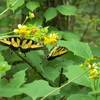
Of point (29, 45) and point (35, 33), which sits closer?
point (35, 33)

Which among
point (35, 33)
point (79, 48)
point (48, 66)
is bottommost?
point (48, 66)

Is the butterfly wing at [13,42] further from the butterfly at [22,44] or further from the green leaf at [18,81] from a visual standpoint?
the green leaf at [18,81]

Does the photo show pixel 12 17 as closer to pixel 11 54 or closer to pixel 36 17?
pixel 36 17

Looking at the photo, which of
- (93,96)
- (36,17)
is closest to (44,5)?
(36,17)

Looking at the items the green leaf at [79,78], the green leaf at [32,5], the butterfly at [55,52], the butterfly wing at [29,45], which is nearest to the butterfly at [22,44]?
the butterfly wing at [29,45]

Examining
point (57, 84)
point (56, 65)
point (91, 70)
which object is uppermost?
point (91, 70)

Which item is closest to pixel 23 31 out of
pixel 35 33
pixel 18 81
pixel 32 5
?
pixel 35 33

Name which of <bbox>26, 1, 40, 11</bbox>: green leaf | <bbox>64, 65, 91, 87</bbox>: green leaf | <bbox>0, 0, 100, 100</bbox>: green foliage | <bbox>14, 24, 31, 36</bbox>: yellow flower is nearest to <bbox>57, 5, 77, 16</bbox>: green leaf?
<bbox>0, 0, 100, 100</bbox>: green foliage

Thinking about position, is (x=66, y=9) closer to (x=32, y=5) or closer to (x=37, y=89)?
(x=32, y=5)

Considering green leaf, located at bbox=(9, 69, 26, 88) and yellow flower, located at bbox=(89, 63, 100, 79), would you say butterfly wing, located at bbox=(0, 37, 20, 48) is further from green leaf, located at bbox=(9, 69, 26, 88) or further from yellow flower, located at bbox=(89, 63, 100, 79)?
yellow flower, located at bbox=(89, 63, 100, 79)
